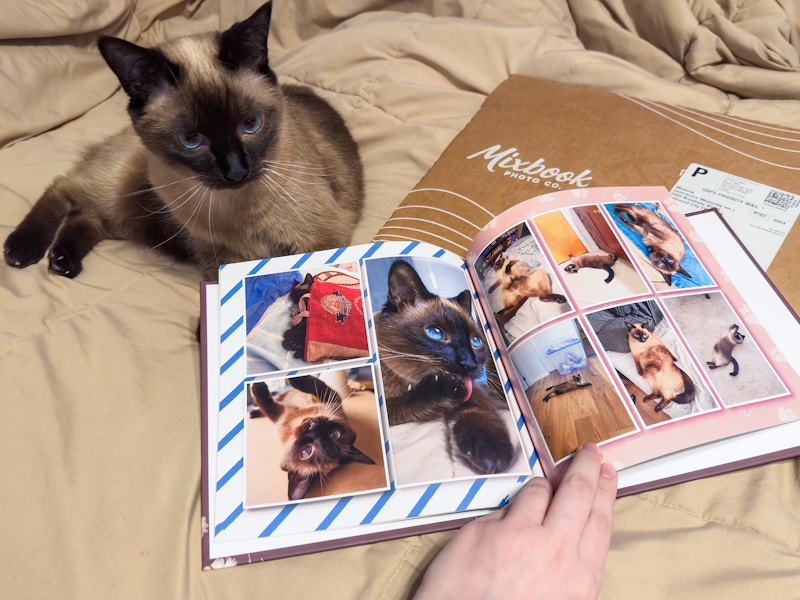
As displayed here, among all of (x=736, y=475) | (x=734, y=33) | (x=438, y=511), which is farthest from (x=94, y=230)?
(x=734, y=33)

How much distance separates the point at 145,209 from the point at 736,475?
1.10 metres

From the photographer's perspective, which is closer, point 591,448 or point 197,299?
point 591,448

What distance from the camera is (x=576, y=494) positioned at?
0.64 meters

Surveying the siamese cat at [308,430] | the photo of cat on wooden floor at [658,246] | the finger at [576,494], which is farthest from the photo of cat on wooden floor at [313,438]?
the photo of cat on wooden floor at [658,246]

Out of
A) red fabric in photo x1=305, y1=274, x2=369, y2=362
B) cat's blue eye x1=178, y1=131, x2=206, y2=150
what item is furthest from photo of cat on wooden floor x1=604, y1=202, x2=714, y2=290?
cat's blue eye x1=178, y1=131, x2=206, y2=150

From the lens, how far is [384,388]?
79cm

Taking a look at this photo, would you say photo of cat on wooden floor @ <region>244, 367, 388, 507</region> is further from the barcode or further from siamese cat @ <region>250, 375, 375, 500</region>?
the barcode

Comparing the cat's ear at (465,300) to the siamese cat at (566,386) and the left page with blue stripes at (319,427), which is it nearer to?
the left page with blue stripes at (319,427)

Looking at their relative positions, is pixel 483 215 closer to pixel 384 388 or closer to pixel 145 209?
pixel 384 388

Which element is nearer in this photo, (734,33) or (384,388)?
(384,388)

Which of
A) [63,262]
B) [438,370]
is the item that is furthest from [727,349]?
[63,262]

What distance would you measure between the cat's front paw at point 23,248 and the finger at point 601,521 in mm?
1009

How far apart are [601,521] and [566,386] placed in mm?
168

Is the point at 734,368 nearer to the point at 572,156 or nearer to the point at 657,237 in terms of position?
the point at 657,237
